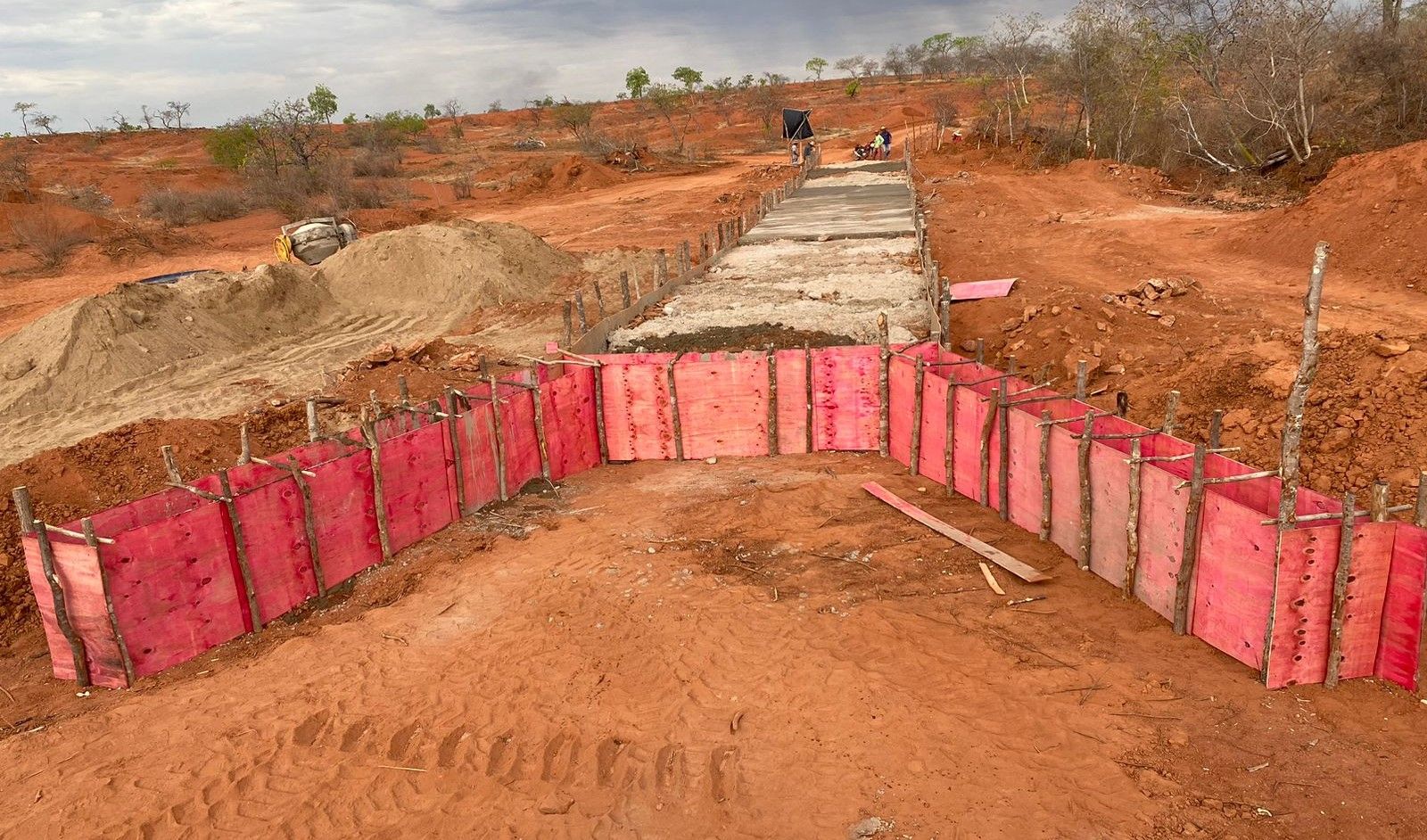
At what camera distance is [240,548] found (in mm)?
7559

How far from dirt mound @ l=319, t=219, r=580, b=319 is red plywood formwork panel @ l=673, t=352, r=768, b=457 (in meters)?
9.42

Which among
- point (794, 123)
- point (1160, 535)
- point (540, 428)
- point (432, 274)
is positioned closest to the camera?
point (1160, 535)

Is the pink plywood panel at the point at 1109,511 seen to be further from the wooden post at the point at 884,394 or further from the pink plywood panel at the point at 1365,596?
the wooden post at the point at 884,394

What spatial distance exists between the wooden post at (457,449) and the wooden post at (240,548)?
7.99ft

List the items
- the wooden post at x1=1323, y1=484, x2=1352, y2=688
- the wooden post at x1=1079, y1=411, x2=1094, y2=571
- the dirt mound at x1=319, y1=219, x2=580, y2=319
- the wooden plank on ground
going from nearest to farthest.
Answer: the wooden post at x1=1323, y1=484, x2=1352, y2=688, the wooden post at x1=1079, y1=411, x2=1094, y2=571, the wooden plank on ground, the dirt mound at x1=319, y1=219, x2=580, y2=319

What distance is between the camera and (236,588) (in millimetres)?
7637

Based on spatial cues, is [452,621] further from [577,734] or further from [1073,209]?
[1073,209]

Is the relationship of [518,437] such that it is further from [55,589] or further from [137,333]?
[137,333]

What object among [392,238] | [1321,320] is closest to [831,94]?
[392,238]

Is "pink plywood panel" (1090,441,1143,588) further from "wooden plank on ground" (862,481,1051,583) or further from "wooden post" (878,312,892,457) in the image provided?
"wooden post" (878,312,892,457)

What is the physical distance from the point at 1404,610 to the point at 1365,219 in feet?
45.4

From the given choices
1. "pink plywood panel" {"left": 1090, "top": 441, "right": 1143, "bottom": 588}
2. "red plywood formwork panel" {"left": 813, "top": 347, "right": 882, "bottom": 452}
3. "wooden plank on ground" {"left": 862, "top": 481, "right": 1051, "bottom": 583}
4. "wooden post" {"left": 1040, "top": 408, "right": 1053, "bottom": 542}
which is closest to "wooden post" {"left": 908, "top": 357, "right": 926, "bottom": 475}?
"wooden plank on ground" {"left": 862, "top": 481, "right": 1051, "bottom": 583}

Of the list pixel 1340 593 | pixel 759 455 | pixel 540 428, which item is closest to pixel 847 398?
pixel 759 455

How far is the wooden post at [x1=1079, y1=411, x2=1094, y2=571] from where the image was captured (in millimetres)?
7605
